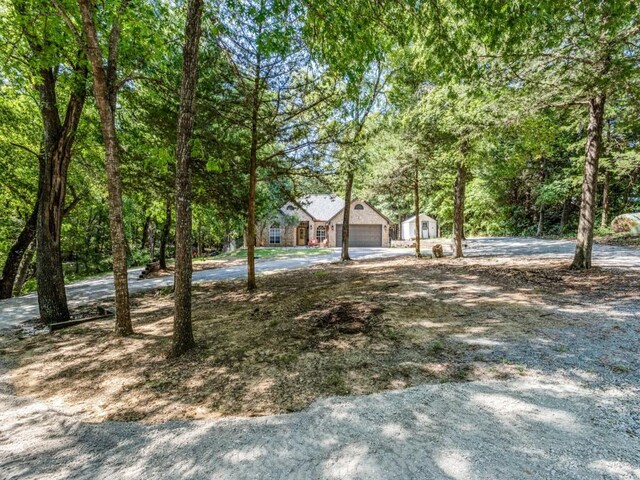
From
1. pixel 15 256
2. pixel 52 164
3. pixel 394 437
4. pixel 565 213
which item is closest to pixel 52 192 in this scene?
pixel 52 164

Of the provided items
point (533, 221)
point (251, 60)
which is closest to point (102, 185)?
point (251, 60)

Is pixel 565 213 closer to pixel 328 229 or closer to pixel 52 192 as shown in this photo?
pixel 328 229

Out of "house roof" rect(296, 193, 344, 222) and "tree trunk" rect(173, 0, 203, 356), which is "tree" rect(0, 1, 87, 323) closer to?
"tree trunk" rect(173, 0, 203, 356)

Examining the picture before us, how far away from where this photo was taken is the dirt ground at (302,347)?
3.30 metres

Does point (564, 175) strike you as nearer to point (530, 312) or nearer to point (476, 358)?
point (530, 312)

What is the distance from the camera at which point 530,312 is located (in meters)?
5.31

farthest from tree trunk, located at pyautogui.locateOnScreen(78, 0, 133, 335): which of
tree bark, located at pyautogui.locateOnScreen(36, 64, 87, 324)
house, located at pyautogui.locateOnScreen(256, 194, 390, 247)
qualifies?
house, located at pyautogui.locateOnScreen(256, 194, 390, 247)

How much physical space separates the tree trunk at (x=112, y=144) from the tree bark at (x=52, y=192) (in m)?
1.81

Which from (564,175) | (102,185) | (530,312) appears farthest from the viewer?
(564,175)

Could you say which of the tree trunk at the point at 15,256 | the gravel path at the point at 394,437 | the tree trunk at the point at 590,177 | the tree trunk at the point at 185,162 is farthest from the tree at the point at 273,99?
the tree trunk at the point at 15,256

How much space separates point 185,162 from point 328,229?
81.0ft

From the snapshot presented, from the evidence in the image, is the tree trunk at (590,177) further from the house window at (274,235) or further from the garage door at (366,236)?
the house window at (274,235)

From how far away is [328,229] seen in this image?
94.3 ft

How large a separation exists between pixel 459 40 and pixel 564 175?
25790mm
